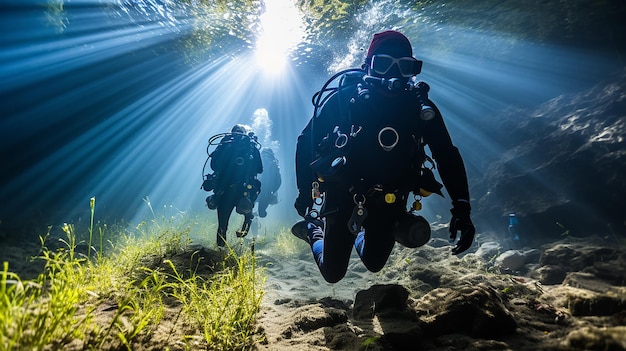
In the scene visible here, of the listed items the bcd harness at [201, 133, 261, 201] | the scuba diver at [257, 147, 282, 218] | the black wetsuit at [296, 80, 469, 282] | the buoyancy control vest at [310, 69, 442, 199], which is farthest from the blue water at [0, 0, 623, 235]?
the buoyancy control vest at [310, 69, 442, 199]

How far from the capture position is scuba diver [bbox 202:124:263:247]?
19.1ft

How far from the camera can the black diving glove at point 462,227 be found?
2.62 metres

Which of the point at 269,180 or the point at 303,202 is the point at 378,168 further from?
the point at 269,180

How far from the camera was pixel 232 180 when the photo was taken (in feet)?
19.2

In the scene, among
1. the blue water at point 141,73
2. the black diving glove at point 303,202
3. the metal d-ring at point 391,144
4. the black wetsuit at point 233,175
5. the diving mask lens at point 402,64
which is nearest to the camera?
the metal d-ring at point 391,144

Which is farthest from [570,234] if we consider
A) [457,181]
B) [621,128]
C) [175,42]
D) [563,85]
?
[175,42]

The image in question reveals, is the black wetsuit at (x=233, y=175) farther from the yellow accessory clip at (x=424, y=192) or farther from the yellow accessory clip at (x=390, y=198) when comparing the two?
the yellow accessory clip at (x=424, y=192)

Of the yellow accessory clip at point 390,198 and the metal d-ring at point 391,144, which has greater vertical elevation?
the metal d-ring at point 391,144

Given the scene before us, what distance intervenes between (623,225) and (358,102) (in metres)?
11.4

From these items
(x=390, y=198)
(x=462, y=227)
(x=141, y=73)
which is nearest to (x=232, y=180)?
(x=390, y=198)

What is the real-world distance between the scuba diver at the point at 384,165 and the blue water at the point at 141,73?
29.1 ft

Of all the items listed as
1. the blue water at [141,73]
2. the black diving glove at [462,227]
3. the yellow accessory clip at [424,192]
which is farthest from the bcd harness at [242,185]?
the blue water at [141,73]

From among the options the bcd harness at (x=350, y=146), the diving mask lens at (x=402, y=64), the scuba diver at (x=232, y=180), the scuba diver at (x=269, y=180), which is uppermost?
the diving mask lens at (x=402, y=64)

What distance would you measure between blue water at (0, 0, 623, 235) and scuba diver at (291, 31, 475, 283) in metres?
8.88
